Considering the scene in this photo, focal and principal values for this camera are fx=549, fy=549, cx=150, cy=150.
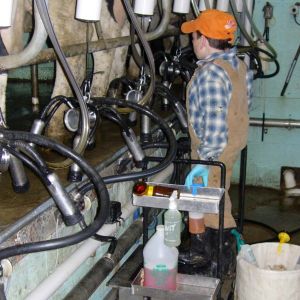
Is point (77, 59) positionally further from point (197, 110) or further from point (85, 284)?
point (85, 284)

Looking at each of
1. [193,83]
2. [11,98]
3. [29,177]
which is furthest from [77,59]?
[11,98]

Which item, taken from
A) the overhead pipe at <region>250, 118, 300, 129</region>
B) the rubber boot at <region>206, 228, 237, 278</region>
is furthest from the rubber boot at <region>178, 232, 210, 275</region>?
the overhead pipe at <region>250, 118, 300, 129</region>

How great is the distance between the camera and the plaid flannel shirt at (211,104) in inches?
85.0

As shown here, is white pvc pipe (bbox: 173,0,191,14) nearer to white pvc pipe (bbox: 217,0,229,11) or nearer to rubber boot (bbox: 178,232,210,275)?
white pvc pipe (bbox: 217,0,229,11)

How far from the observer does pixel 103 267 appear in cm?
199

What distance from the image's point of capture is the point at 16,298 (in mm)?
1527

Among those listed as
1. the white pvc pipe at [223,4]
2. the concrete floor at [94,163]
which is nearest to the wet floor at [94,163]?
the concrete floor at [94,163]

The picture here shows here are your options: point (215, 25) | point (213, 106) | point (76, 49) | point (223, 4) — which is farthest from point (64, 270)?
point (223, 4)

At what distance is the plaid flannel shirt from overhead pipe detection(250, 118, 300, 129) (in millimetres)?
1949

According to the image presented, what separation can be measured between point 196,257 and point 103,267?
46 cm

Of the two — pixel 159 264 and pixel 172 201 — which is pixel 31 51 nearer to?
pixel 172 201

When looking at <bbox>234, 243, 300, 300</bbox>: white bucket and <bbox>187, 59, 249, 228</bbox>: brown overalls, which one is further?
<bbox>187, 59, 249, 228</bbox>: brown overalls

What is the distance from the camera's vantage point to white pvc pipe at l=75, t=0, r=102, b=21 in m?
1.84

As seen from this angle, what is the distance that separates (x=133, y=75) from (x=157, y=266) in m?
1.91
